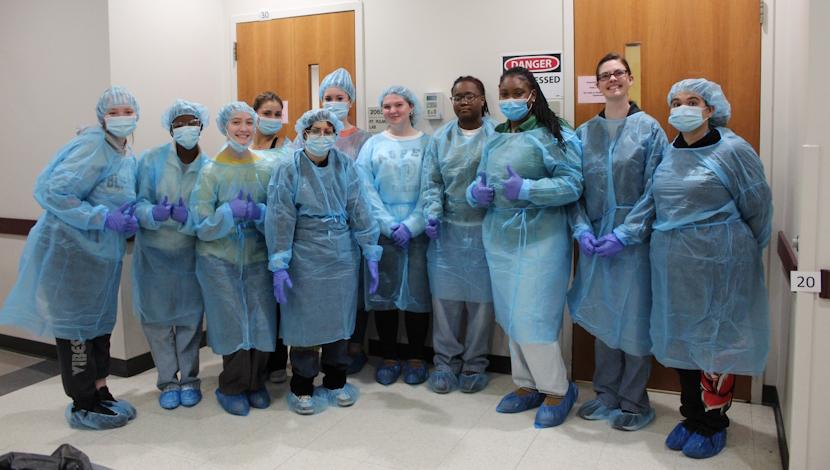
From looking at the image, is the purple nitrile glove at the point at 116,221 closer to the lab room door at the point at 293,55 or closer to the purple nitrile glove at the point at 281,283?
the purple nitrile glove at the point at 281,283

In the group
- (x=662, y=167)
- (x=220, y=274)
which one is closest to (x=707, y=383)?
(x=662, y=167)

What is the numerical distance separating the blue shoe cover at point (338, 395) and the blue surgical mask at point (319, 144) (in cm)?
111

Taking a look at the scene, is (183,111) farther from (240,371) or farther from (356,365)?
(356,365)

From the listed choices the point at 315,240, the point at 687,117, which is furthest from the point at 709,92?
the point at 315,240

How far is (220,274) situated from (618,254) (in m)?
1.69

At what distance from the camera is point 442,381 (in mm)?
3168

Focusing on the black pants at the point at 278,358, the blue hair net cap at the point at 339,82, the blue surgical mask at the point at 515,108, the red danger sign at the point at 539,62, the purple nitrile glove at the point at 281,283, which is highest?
the red danger sign at the point at 539,62

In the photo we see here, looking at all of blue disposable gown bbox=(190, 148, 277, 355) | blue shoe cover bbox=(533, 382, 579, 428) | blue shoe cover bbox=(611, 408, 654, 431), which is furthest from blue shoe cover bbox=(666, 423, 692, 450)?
blue disposable gown bbox=(190, 148, 277, 355)

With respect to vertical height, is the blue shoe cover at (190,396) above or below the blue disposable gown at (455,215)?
→ below

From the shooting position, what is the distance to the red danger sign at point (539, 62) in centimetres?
322

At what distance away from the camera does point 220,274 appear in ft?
9.39

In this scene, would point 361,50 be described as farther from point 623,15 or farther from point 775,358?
point 775,358

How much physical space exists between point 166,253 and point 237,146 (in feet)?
1.90

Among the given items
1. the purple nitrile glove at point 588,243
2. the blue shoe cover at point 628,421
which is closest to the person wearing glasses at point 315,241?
the purple nitrile glove at point 588,243
